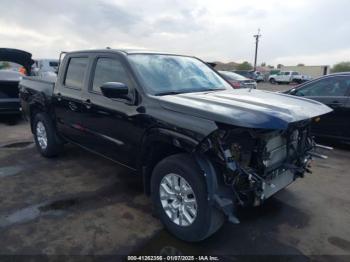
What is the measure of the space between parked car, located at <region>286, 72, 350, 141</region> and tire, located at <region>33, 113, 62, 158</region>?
5234 millimetres

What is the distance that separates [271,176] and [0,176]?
412cm

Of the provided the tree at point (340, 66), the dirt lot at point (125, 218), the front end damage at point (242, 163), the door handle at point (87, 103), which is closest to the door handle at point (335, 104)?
the dirt lot at point (125, 218)

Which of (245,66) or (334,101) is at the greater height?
(245,66)

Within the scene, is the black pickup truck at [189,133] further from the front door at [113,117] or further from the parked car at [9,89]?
the parked car at [9,89]

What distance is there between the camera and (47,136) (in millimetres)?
5379

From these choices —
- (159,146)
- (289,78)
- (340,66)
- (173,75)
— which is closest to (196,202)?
(159,146)

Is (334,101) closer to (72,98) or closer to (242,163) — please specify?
(242,163)

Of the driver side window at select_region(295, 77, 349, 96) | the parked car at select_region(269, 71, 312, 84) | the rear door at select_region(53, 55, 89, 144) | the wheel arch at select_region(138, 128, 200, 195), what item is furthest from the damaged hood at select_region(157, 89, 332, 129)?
the parked car at select_region(269, 71, 312, 84)

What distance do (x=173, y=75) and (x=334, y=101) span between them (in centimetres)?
394

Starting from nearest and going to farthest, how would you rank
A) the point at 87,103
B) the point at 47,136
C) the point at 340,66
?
the point at 87,103 → the point at 47,136 → the point at 340,66

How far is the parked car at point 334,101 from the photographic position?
593 cm

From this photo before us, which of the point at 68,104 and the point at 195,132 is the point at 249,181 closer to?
the point at 195,132

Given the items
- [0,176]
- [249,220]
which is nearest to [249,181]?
[249,220]

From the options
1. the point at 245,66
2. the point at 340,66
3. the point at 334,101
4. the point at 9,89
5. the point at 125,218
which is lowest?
the point at 125,218
